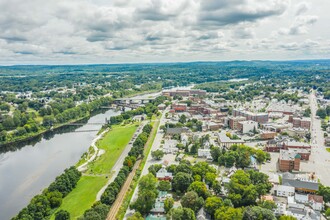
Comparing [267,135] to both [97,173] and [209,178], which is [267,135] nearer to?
[209,178]

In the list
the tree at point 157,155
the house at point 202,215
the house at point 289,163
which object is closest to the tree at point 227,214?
the house at point 202,215

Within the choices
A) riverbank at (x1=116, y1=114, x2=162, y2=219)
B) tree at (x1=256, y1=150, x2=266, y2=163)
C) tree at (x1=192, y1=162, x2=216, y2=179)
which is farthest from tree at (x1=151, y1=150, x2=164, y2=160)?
tree at (x1=256, y1=150, x2=266, y2=163)

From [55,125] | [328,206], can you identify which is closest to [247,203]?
[328,206]

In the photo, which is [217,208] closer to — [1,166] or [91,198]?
[91,198]

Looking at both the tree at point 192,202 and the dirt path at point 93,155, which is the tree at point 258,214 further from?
the dirt path at point 93,155

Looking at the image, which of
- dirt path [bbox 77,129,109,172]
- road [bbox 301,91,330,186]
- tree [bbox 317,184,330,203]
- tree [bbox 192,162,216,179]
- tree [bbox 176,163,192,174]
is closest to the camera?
tree [bbox 317,184,330,203]

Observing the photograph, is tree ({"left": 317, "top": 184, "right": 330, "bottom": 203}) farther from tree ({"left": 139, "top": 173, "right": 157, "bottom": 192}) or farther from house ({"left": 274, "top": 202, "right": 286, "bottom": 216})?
tree ({"left": 139, "top": 173, "right": 157, "bottom": 192})
